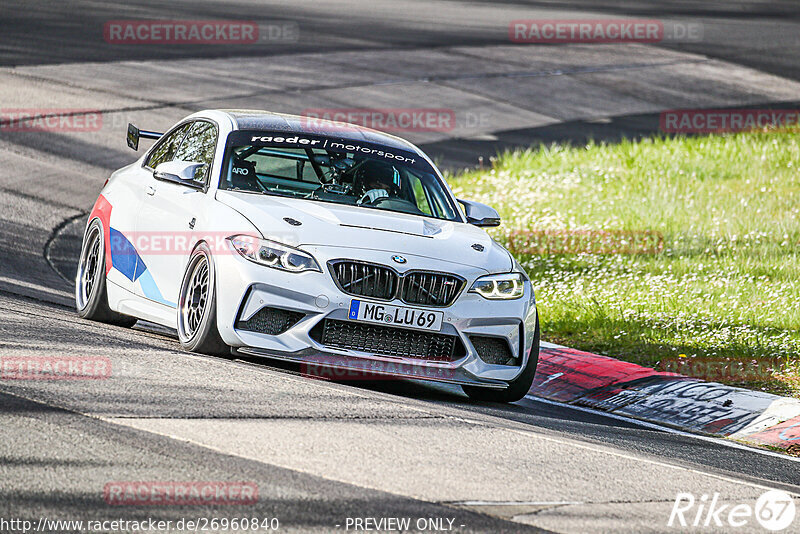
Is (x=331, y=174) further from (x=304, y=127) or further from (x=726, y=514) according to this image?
(x=726, y=514)

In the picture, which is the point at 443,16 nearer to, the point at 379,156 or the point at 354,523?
the point at 379,156

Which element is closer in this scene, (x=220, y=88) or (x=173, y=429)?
(x=173, y=429)

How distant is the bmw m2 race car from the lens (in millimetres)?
7605

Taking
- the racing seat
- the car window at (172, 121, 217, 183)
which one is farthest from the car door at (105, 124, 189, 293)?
the racing seat

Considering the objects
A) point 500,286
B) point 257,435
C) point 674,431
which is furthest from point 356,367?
point 674,431

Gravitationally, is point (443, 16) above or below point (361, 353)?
above

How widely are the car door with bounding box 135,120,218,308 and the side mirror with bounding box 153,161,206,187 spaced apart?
0.8 inches

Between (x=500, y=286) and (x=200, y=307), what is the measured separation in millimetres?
1904

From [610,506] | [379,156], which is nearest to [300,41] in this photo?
[379,156]

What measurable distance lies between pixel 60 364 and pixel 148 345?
130 cm

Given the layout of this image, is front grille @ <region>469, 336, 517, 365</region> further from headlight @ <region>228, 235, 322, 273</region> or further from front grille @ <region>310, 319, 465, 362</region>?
headlight @ <region>228, 235, 322, 273</region>

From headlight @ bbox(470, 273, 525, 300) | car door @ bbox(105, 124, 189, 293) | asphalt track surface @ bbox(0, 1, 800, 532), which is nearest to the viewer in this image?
asphalt track surface @ bbox(0, 1, 800, 532)

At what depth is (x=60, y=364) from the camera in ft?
22.5

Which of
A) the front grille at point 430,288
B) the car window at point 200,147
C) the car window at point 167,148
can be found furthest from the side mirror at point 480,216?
the car window at point 167,148
